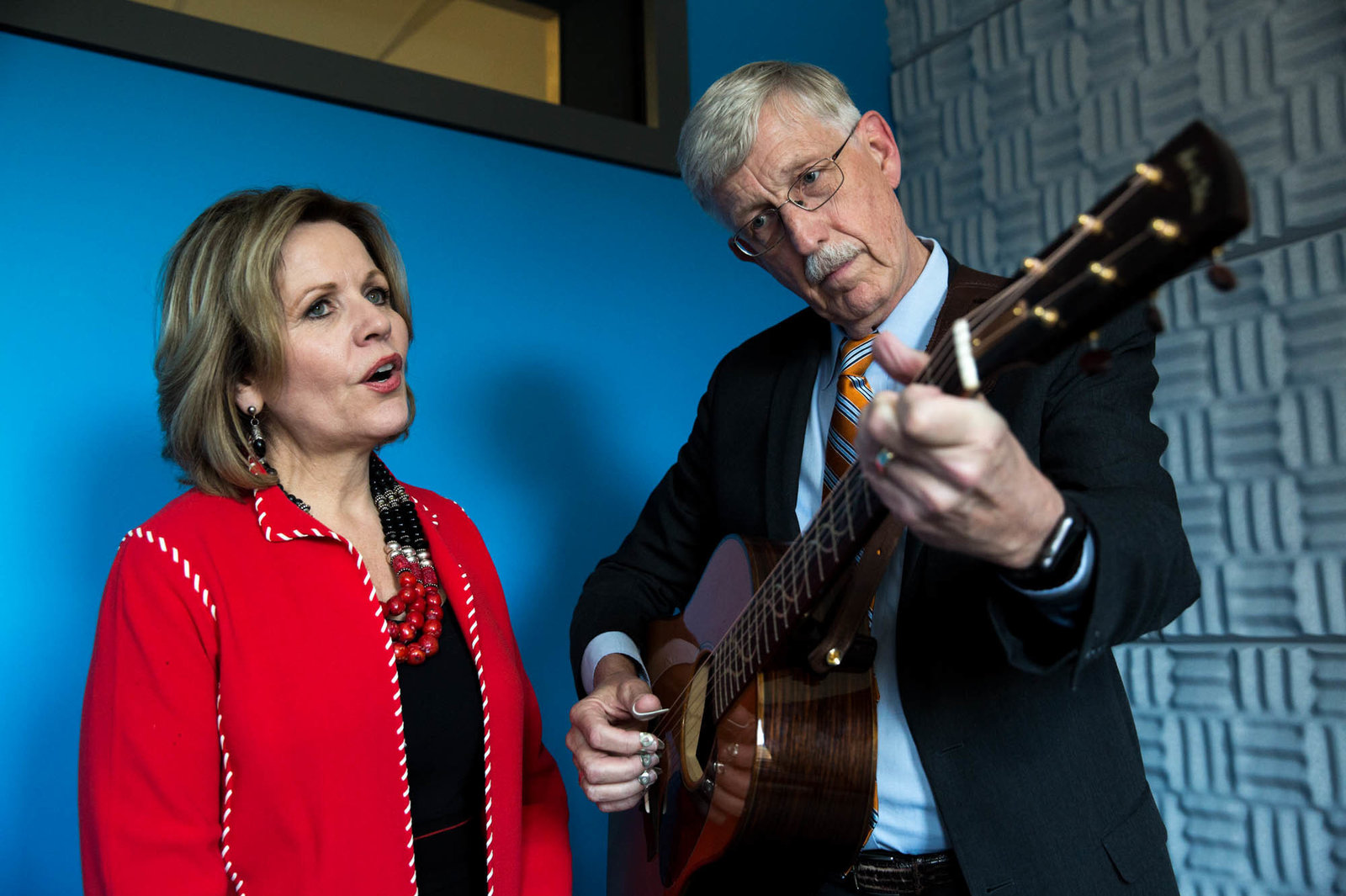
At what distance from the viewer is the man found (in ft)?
3.15

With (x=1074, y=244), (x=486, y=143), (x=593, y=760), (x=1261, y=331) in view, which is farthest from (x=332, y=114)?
(x=1261, y=331)

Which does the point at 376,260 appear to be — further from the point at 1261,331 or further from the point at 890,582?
the point at 1261,331

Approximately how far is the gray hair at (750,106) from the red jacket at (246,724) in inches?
38.1

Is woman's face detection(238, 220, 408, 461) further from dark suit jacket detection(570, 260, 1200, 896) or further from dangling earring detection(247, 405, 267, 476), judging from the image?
dark suit jacket detection(570, 260, 1200, 896)

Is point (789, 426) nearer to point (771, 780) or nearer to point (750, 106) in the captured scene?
point (750, 106)

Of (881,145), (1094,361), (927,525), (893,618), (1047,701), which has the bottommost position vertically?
(1047,701)

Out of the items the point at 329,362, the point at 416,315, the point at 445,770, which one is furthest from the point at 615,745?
the point at 416,315

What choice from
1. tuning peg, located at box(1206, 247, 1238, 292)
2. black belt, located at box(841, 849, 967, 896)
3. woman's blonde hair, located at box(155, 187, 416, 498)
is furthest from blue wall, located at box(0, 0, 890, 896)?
tuning peg, located at box(1206, 247, 1238, 292)

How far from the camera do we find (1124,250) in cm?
81

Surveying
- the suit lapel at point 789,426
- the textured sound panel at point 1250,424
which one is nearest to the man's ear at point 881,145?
the suit lapel at point 789,426

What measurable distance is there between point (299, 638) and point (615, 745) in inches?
21.2

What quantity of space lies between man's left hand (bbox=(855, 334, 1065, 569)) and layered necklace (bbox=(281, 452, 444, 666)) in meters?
1.00

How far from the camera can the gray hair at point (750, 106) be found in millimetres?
1737

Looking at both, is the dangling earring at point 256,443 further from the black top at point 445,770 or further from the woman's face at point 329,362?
the black top at point 445,770
